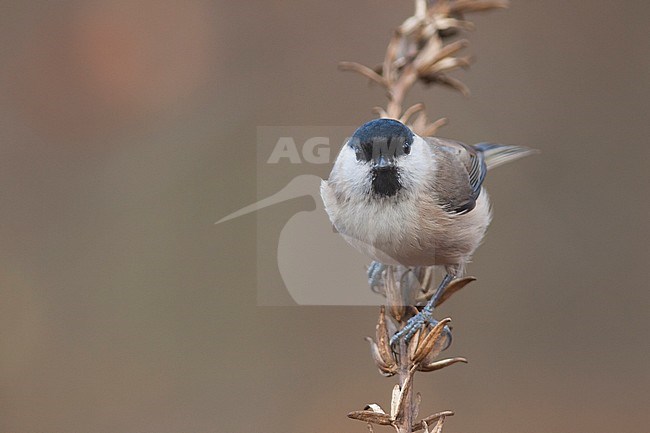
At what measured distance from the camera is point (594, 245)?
11.6ft

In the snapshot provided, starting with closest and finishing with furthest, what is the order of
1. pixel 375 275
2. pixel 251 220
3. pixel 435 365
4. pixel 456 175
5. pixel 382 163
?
pixel 435 365 < pixel 382 163 < pixel 375 275 < pixel 456 175 < pixel 251 220

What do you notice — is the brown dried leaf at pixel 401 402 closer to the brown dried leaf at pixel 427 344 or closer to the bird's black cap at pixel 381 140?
the brown dried leaf at pixel 427 344

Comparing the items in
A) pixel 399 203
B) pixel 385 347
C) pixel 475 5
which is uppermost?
pixel 475 5

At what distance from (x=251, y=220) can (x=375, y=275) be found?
1438 millimetres

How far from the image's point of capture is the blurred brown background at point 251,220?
10.7 ft

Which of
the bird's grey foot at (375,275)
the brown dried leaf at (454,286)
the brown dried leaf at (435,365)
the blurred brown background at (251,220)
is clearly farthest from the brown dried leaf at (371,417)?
the blurred brown background at (251,220)

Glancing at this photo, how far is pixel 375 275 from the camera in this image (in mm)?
2162

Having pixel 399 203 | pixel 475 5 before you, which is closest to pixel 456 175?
pixel 399 203

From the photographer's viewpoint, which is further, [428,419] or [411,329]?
[411,329]

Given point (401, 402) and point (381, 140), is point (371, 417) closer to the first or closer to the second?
point (401, 402)

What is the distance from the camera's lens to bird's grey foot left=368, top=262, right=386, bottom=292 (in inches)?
84.0

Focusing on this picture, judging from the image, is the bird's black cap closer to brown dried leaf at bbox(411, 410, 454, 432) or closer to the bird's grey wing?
the bird's grey wing

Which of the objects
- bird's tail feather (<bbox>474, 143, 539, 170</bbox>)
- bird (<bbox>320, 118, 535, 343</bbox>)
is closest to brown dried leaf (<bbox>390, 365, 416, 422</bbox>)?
bird (<bbox>320, 118, 535, 343</bbox>)

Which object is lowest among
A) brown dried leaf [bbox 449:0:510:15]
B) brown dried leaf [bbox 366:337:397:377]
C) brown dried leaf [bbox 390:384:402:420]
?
brown dried leaf [bbox 390:384:402:420]
